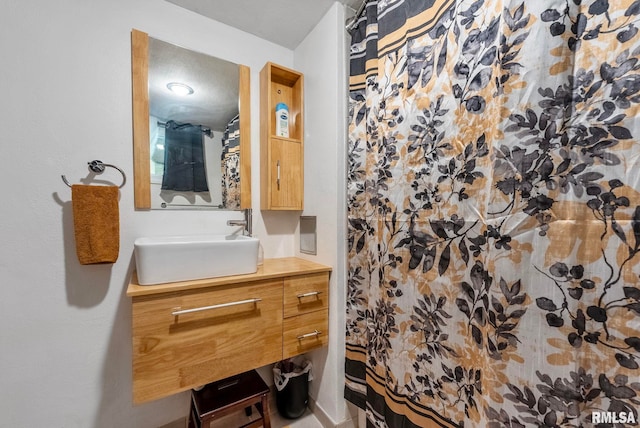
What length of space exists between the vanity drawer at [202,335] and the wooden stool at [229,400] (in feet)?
0.59

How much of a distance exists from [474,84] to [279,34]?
1.25m

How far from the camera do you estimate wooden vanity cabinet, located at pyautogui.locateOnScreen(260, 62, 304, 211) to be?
1389mm

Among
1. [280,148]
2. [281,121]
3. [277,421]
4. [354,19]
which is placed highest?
[354,19]

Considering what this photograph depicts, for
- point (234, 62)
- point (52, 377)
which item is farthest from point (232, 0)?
point (52, 377)

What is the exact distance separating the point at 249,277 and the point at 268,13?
1.39 m

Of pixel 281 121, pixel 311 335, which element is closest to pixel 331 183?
pixel 281 121

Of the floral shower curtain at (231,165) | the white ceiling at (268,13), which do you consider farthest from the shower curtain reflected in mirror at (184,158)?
the white ceiling at (268,13)

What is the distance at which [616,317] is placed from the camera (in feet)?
1.59

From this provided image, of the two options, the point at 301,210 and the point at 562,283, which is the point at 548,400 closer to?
the point at 562,283

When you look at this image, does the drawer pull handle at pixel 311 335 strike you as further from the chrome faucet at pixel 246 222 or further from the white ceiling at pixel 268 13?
the white ceiling at pixel 268 13

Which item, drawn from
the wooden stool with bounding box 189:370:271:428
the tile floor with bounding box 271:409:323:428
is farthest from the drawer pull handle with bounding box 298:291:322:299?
the tile floor with bounding box 271:409:323:428

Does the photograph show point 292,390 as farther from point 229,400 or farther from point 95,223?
point 95,223

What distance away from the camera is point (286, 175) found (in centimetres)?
143

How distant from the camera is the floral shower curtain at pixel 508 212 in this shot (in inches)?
19.4
